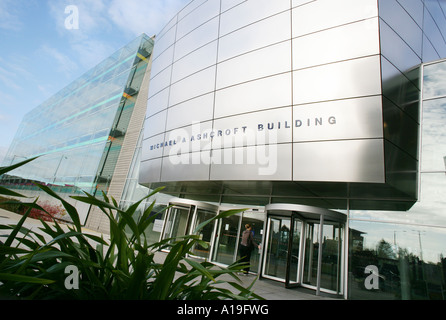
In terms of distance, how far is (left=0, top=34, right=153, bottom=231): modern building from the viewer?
62.4 feet

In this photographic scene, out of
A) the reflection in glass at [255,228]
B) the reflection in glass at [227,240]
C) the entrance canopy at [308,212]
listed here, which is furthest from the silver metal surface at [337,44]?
the reflection in glass at [227,240]

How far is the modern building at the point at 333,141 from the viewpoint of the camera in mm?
6840

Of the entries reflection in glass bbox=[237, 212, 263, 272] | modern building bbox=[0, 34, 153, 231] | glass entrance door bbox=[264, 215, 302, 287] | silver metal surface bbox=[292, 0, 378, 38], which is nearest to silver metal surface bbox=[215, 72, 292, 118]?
silver metal surface bbox=[292, 0, 378, 38]

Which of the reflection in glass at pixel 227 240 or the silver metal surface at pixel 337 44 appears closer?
the silver metal surface at pixel 337 44

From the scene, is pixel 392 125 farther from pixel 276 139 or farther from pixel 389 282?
pixel 389 282

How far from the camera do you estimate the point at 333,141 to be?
696cm

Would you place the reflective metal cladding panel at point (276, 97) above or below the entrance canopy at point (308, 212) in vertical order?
above

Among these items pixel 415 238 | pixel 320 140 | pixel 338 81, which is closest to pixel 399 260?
pixel 415 238

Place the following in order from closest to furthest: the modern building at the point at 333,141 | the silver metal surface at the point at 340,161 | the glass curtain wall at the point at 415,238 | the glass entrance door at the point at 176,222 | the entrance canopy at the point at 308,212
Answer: the silver metal surface at the point at 340,161 < the glass curtain wall at the point at 415,238 < the modern building at the point at 333,141 < the entrance canopy at the point at 308,212 < the glass entrance door at the point at 176,222

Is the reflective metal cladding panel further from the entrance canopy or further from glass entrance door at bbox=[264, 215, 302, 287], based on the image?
glass entrance door at bbox=[264, 215, 302, 287]

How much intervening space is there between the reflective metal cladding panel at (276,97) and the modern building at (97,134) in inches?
329

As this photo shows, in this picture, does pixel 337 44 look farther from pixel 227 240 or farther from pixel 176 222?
pixel 176 222

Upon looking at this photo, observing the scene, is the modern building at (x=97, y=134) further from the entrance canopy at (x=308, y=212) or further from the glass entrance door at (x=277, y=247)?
the entrance canopy at (x=308, y=212)

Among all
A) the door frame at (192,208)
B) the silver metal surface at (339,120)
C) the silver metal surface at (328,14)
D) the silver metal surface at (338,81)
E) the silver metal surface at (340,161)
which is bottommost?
the door frame at (192,208)
